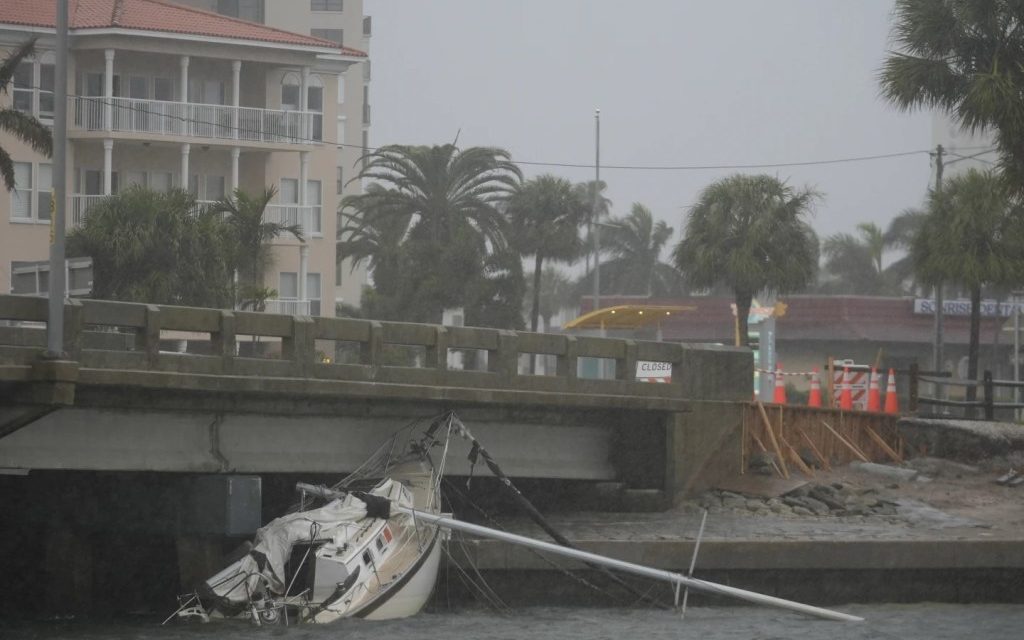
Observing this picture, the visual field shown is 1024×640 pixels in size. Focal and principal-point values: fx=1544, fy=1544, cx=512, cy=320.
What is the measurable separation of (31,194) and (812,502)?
1238 inches

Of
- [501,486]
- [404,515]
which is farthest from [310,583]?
[501,486]

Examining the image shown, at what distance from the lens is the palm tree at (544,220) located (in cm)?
6066

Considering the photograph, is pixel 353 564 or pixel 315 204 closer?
pixel 353 564

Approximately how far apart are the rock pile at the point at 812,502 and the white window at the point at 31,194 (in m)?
29.7

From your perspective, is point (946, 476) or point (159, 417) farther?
point (946, 476)

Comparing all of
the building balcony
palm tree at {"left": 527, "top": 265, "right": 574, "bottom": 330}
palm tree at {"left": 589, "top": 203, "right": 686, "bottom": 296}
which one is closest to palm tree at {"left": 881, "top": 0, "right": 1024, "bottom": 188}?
the building balcony

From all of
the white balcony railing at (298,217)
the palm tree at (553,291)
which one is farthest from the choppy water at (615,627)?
the palm tree at (553,291)

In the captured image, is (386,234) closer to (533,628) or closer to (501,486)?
(501,486)

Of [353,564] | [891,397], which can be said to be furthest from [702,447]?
[353,564]

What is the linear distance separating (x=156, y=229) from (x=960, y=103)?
75.0 ft

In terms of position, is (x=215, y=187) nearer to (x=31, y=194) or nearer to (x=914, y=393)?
(x=31, y=194)

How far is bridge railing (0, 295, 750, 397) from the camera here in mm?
18203

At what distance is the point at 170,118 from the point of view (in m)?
48.4

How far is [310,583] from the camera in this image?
1770cm
